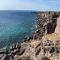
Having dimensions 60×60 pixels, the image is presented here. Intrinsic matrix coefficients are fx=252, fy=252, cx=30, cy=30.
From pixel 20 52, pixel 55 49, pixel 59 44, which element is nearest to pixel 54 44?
pixel 59 44

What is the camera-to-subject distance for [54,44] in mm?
43031

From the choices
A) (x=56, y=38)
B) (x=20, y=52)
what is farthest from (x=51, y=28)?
(x=20, y=52)

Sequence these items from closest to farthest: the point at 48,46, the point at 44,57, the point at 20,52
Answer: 1. the point at 44,57
2. the point at 48,46
3. the point at 20,52

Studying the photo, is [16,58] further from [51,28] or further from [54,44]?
[51,28]

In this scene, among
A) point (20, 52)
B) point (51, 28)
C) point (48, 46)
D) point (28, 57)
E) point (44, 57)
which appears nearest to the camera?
point (44, 57)

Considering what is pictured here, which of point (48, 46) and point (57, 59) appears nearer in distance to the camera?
point (57, 59)

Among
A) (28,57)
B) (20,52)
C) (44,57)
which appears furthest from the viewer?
(20,52)

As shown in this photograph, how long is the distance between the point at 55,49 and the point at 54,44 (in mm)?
3553

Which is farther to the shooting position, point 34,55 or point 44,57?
point 34,55

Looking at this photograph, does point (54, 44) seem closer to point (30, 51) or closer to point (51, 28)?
point (30, 51)

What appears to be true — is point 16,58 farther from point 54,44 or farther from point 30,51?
point 54,44

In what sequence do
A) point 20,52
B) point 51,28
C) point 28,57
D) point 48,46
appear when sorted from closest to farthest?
point 28,57 → point 48,46 → point 20,52 → point 51,28

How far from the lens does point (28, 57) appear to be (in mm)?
37938

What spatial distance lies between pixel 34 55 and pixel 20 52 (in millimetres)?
5852
